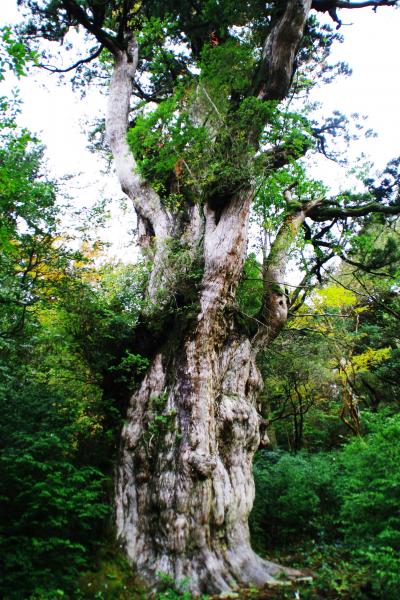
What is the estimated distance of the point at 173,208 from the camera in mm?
8336

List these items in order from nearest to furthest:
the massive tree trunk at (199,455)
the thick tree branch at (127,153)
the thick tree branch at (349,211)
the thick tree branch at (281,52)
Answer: the massive tree trunk at (199,455)
the thick tree branch at (281,52)
the thick tree branch at (127,153)
the thick tree branch at (349,211)

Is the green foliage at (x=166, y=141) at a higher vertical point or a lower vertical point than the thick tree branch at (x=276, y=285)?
higher

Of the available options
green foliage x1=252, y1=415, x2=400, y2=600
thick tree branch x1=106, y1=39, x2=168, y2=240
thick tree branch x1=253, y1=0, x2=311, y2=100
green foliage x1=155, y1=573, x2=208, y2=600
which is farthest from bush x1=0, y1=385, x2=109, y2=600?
thick tree branch x1=253, y1=0, x2=311, y2=100

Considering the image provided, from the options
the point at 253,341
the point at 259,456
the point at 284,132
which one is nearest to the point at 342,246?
the point at 284,132

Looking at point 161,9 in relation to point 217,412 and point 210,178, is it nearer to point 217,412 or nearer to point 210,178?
point 210,178

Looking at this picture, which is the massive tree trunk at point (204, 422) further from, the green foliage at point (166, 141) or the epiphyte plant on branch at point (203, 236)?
the green foliage at point (166, 141)

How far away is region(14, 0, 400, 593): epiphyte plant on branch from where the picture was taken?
4.77 m

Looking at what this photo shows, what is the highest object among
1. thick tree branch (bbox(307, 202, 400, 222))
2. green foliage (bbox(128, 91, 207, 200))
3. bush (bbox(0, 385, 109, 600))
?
thick tree branch (bbox(307, 202, 400, 222))

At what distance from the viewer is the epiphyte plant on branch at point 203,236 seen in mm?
4770

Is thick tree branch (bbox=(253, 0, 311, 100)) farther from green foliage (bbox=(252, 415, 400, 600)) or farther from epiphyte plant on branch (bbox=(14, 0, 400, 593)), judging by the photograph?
green foliage (bbox=(252, 415, 400, 600))

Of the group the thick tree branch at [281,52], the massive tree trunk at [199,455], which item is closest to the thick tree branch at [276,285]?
the massive tree trunk at [199,455]

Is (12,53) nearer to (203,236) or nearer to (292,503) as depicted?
(203,236)

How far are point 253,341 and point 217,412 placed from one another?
205 cm

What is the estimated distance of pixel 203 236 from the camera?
745 centimetres
